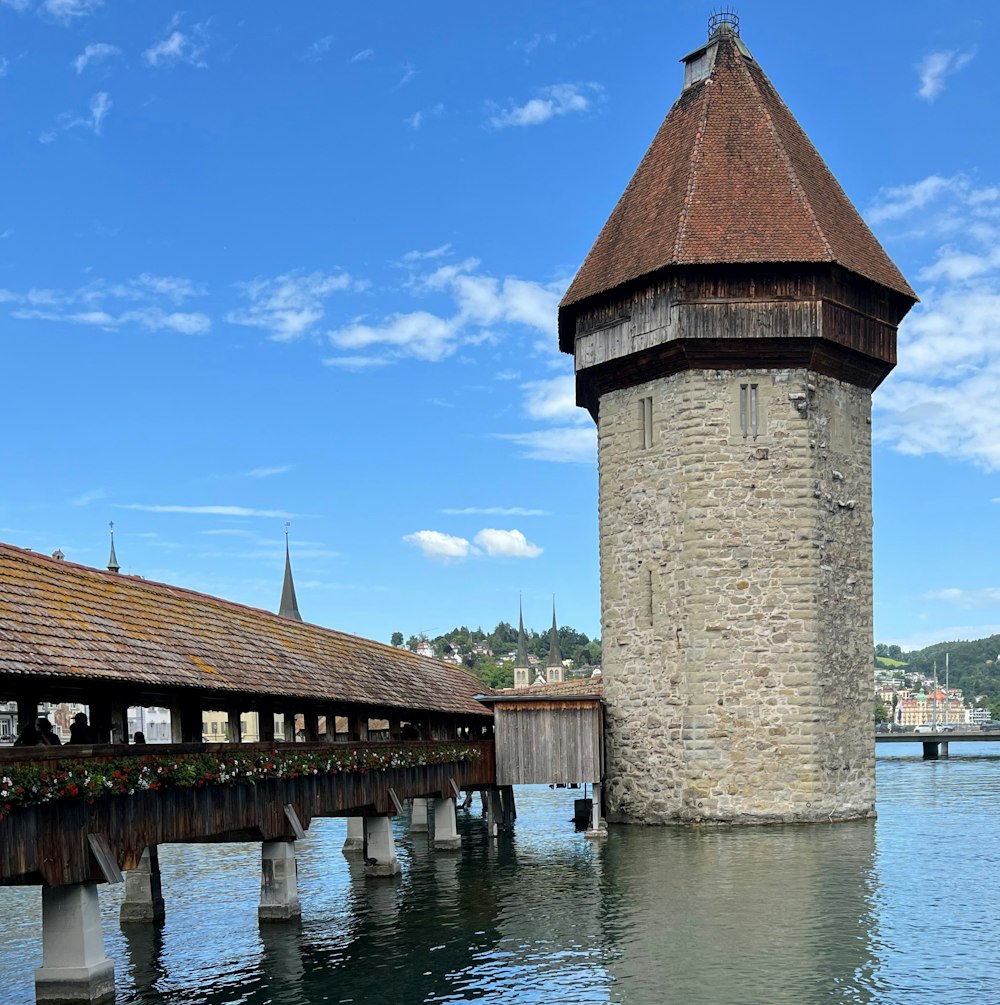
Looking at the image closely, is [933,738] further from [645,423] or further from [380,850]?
[380,850]

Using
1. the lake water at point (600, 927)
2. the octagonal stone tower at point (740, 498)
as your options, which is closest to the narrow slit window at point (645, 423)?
the octagonal stone tower at point (740, 498)

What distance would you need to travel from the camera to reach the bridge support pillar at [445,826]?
2444 centimetres

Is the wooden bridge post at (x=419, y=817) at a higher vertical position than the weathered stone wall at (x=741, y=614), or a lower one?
lower

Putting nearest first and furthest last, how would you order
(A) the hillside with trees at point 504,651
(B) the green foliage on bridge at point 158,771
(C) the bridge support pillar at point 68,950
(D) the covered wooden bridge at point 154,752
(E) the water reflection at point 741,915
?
(B) the green foliage on bridge at point 158,771 → (D) the covered wooden bridge at point 154,752 → (C) the bridge support pillar at point 68,950 → (E) the water reflection at point 741,915 → (A) the hillside with trees at point 504,651

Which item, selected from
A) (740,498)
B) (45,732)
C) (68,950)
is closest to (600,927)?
(68,950)

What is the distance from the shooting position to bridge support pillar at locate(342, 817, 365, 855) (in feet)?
86.6

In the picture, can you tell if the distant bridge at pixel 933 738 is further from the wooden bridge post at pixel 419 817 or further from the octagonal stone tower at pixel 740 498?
the octagonal stone tower at pixel 740 498

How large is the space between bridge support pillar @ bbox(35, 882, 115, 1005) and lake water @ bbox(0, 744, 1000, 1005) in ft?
2.83

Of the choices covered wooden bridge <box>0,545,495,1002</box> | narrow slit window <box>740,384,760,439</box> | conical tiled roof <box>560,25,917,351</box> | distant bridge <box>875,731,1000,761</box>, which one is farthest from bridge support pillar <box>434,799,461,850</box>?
distant bridge <box>875,731,1000,761</box>

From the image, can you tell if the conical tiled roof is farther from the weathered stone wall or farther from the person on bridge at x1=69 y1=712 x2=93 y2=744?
the person on bridge at x1=69 y1=712 x2=93 y2=744

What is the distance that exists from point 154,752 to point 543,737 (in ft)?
45.2

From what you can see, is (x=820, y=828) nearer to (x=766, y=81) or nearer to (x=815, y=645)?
(x=815, y=645)

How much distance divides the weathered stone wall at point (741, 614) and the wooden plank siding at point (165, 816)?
685 centimetres

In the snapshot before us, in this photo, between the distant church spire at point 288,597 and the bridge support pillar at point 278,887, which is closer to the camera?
the bridge support pillar at point 278,887
